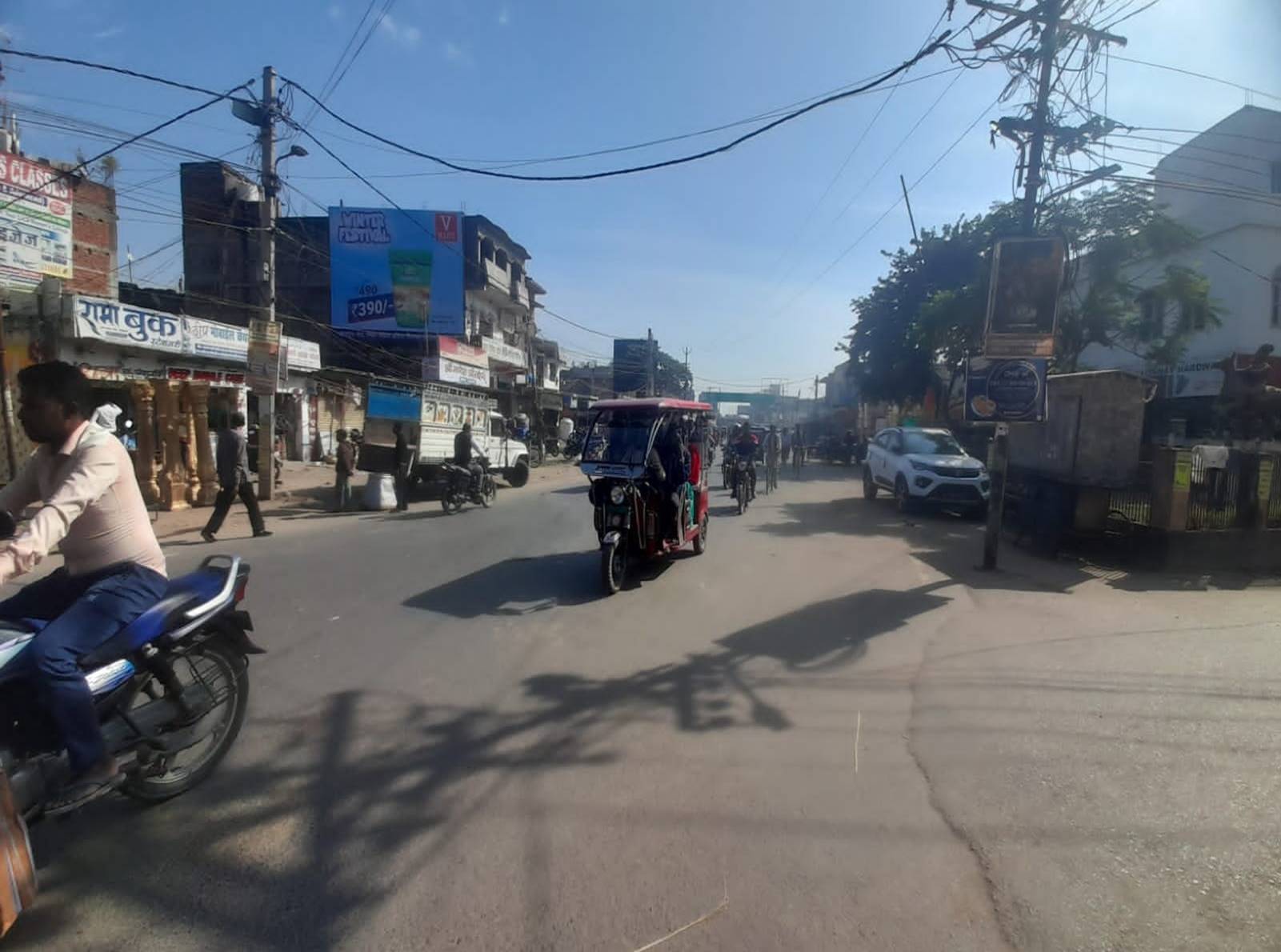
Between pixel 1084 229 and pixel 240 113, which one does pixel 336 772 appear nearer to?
pixel 240 113

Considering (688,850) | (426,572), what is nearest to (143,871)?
(688,850)

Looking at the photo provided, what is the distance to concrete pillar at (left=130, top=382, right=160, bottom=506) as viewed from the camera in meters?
12.8

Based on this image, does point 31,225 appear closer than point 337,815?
No

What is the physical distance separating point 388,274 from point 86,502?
32276mm

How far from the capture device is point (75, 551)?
306 centimetres

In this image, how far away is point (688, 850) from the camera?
304 cm

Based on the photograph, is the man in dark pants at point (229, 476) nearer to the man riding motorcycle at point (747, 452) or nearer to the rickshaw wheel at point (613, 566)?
the rickshaw wheel at point (613, 566)

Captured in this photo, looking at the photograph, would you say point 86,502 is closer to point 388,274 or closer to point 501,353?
point 388,274

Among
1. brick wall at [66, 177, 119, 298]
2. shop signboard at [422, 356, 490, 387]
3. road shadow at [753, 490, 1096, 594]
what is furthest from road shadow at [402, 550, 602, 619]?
shop signboard at [422, 356, 490, 387]

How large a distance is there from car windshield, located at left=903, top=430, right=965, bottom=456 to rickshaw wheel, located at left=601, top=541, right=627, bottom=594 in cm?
949

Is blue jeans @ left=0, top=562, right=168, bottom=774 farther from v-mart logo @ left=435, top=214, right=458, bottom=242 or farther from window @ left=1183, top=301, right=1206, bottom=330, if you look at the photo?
v-mart logo @ left=435, top=214, right=458, bottom=242

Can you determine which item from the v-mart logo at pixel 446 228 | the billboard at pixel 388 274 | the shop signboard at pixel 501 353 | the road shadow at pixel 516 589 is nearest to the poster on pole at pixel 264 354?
the road shadow at pixel 516 589

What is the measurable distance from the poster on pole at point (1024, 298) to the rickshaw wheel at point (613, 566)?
204 inches

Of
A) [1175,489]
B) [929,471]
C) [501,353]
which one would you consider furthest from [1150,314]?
[501,353]
